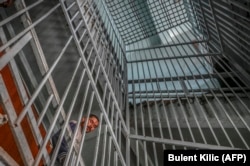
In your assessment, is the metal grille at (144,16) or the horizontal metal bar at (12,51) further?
the metal grille at (144,16)

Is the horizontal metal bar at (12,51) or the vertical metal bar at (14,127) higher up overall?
the horizontal metal bar at (12,51)

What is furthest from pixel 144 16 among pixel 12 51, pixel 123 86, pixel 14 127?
pixel 14 127

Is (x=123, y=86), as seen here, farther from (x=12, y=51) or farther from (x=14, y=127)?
(x=14, y=127)

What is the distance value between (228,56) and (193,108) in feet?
2.76

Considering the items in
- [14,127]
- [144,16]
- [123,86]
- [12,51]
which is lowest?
[123,86]

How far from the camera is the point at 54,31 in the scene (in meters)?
2.60

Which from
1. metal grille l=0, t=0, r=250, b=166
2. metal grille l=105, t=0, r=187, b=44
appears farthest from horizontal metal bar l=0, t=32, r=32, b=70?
metal grille l=105, t=0, r=187, b=44

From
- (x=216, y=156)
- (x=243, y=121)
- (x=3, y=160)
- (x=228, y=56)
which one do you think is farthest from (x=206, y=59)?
(x=3, y=160)

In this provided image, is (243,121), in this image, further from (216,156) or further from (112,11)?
(112,11)

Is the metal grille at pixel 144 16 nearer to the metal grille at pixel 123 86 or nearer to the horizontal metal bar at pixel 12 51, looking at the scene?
the metal grille at pixel 123 86

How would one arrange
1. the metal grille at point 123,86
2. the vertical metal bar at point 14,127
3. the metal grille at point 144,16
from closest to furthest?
1. the vertical metal bar at point 14,127
2. the metal grille at point 123,86
3. the metal grille at point 144,16

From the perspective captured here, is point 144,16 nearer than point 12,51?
No

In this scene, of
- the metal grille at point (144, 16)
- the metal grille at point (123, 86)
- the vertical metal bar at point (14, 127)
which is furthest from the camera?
the metal grille at point (144, 16)

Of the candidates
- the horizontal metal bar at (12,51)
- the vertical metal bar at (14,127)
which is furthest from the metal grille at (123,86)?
the vertical metal bar at (14,127)
